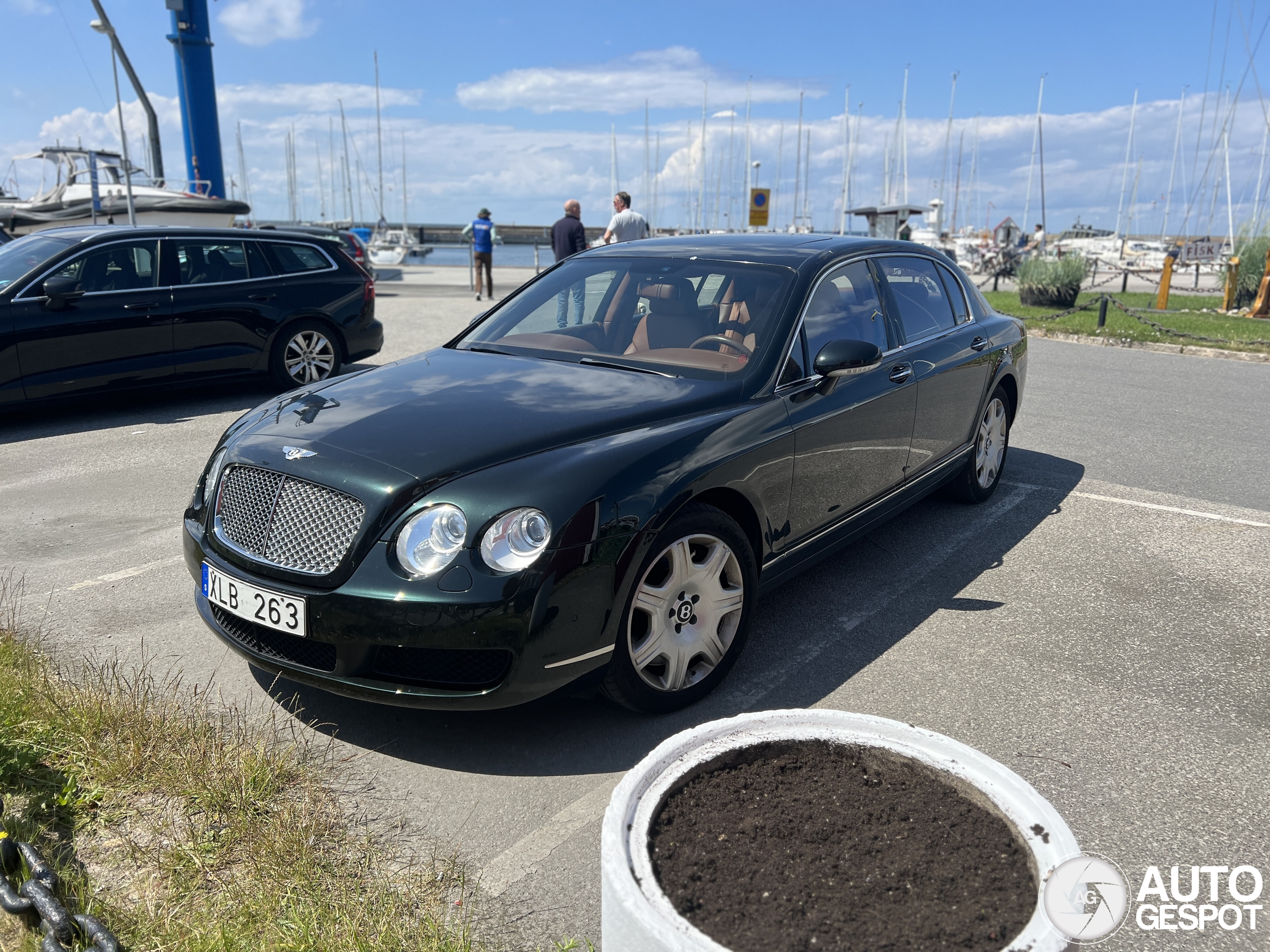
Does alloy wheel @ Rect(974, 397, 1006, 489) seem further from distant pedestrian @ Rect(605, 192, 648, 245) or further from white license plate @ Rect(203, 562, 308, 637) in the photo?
distant pedestrian @ Rect(605, 192, 648, 245)

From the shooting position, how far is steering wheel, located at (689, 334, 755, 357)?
4.04 metres

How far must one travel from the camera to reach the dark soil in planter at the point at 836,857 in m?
1.66

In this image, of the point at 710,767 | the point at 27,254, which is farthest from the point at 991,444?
the point at 27,254

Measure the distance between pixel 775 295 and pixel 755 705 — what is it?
1807 mm

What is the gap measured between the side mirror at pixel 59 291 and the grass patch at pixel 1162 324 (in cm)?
1275

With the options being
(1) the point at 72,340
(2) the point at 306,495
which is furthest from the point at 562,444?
(1) the point at 72,340

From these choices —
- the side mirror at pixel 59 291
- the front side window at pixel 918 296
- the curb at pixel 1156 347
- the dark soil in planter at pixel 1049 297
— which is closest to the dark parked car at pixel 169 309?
the side mirror at pixel 59 291

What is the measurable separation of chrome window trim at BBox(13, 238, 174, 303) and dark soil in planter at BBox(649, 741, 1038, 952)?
7934 millimetres

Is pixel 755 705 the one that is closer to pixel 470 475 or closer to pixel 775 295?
pixel 470 475

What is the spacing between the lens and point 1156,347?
14039 mm

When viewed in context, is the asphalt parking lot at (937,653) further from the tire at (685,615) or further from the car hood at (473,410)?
the car hood at (473,410)

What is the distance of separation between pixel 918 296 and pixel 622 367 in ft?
6.93

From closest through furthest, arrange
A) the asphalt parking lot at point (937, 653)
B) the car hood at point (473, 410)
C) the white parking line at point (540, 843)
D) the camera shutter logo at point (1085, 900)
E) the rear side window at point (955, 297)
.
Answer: the camera shutter logo at point (1085, 900)
the white parking line at point (540, 843)
the asphalt parking lot at point (937, 653)
the car hood at point (473, 410)
the rear side window at point (955, 297)

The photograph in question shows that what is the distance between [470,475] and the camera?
3.07m
